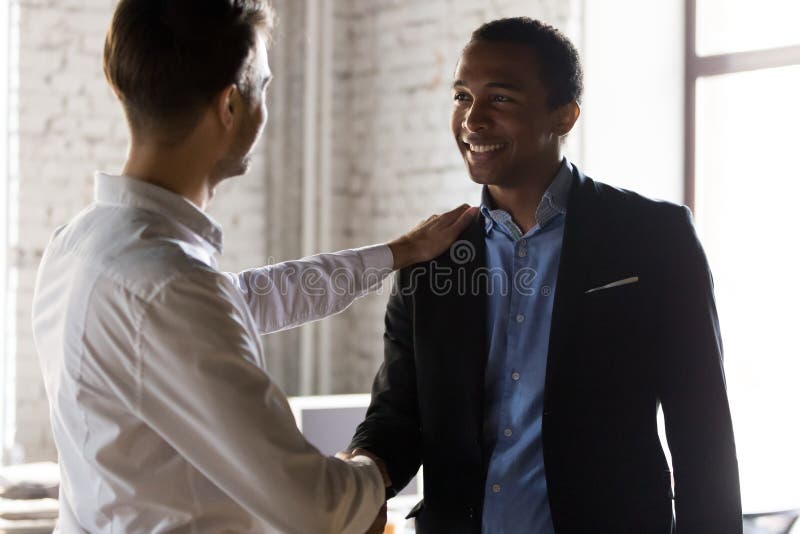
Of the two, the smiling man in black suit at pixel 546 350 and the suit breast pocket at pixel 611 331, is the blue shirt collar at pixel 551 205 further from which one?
the suit breast pocket at pixel 611 331

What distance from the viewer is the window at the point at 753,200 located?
143 inches

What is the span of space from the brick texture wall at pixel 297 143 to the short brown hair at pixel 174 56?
235 centimetres

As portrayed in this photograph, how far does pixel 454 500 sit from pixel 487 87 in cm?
76

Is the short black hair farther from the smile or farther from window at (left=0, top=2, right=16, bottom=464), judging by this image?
window at (left=0, top=2, right=16, bottom=464)

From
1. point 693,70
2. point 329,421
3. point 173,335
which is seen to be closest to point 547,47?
point 173,335

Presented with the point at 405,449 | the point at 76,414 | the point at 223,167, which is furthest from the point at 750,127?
the point at 76,414

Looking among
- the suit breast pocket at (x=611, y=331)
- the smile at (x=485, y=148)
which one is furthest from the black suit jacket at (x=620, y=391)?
the smile at (x=485, y=148)

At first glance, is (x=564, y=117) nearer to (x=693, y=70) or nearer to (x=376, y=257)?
(x=376, y=257)

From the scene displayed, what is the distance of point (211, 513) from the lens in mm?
1319

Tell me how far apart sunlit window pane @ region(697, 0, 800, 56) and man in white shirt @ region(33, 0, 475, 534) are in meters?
2.72

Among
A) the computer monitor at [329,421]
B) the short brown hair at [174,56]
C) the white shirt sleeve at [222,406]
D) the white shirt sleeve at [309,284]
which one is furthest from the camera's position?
the computer monitor at [329,421]

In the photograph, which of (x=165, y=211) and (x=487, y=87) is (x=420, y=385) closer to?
(x=487, y=87)

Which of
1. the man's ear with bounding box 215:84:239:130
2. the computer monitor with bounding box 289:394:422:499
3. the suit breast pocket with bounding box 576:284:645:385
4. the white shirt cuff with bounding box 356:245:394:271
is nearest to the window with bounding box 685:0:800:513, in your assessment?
the computer monitor with bounding box 289:394:422:499

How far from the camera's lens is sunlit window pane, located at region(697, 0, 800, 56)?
11.9ft
